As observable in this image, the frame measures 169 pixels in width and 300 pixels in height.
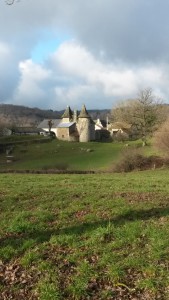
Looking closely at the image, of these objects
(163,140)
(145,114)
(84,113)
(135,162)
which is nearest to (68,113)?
(84,113)

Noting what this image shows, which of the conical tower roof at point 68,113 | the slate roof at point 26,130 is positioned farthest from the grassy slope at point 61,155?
the slate roof at point 26,130

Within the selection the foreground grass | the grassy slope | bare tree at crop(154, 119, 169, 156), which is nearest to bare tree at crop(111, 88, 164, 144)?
the grassy slope

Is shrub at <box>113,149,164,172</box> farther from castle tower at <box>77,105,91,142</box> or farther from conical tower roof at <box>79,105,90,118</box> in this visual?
conical tower roof at <box>79,105,90,118</box>

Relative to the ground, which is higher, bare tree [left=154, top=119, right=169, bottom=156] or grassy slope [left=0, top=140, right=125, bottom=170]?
bare tree [left=154, top=119, right=169, bottom=156]

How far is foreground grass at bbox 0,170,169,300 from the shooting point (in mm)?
7113

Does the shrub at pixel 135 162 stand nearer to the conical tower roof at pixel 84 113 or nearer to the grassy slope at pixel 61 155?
the grassy slope at pixel 61 155

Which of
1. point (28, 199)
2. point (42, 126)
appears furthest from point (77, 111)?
point (28, 199)

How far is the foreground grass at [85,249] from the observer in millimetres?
7113

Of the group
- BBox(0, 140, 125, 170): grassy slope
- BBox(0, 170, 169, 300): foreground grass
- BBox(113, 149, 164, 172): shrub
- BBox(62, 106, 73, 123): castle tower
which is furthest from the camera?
BBox(62, 106, 73, 123): castle tower

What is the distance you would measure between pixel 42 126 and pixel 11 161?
217 feet

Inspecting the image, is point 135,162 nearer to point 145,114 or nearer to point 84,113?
point 145,114

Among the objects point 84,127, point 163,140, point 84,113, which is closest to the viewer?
point 163,140

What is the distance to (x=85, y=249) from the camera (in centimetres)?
866

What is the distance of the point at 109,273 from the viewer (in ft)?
24.6
